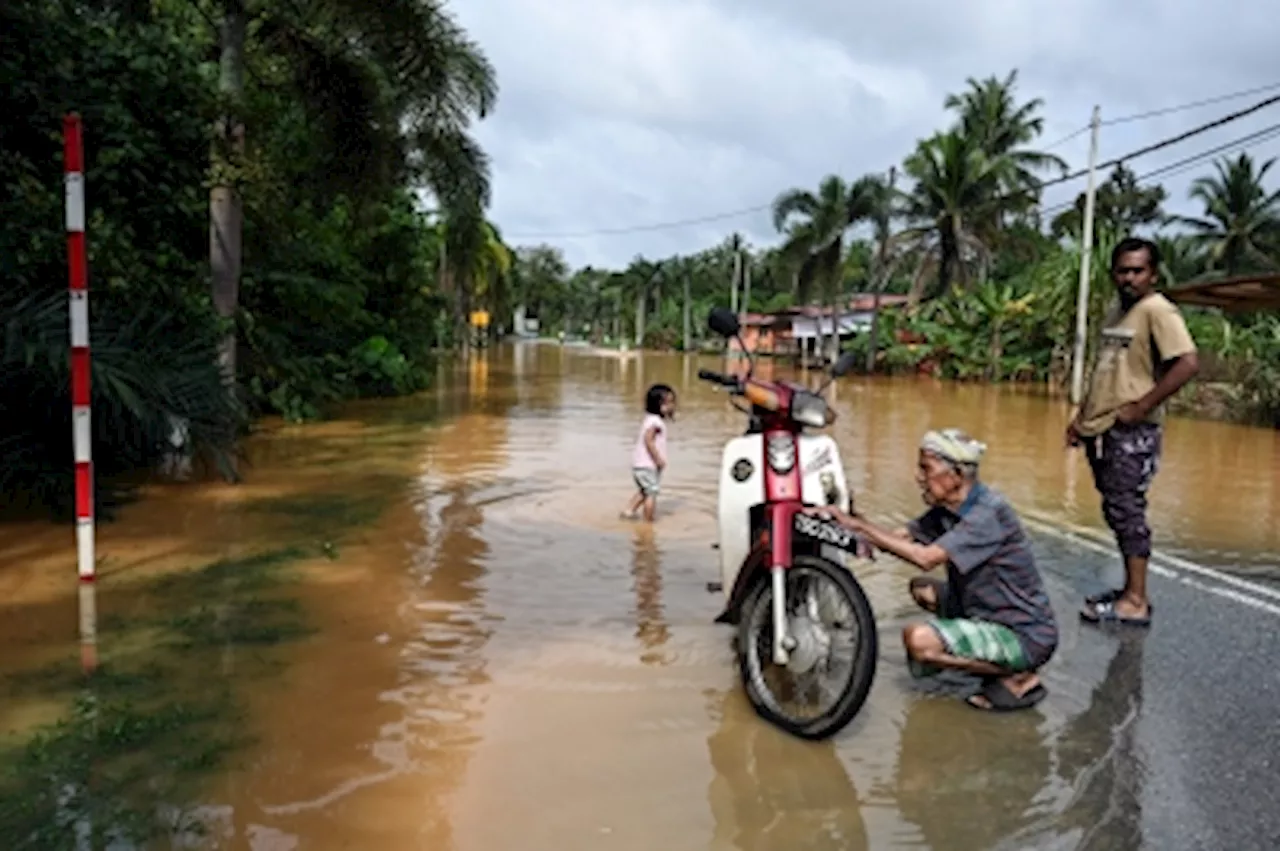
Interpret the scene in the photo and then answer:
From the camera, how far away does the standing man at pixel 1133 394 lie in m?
5.00

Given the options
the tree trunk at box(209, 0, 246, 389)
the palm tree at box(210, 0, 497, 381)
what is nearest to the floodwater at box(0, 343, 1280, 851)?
the tree trunk at box(209, 0, 246, 389)

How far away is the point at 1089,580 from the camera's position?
635 cm

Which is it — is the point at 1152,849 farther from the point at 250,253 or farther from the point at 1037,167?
the point at 1037,167

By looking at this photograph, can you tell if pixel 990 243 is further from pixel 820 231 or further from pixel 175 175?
pixel 175 175

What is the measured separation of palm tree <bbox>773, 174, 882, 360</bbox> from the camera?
41.9 meters

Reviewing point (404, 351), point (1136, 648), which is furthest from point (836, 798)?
point (404, 351)

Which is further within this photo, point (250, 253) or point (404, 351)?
point (404, 351)

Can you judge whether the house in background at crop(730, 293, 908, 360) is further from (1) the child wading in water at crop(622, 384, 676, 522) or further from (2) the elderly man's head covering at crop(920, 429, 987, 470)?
(2) the elderly man's head covering at crop(920, 429, 987, 470)

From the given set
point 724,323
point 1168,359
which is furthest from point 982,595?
point 1168,359

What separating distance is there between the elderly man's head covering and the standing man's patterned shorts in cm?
143

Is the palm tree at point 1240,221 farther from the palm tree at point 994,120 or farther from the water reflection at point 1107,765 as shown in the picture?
the water reflection at point 1107,765

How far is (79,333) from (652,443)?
3.80 meters

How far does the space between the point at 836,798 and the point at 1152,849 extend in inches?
35.9

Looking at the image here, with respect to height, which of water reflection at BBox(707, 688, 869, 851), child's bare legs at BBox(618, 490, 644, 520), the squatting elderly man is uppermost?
the squatting elderly man
